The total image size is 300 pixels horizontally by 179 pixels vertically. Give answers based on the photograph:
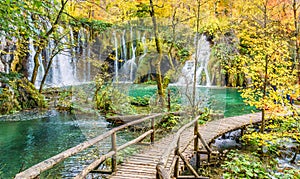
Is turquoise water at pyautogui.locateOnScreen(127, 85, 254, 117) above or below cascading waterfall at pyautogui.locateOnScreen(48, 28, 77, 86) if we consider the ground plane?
below

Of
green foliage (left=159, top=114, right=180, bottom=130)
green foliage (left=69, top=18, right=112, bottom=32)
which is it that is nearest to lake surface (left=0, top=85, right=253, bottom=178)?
green foliage (left=159, top=114, right=180, bottom=130)

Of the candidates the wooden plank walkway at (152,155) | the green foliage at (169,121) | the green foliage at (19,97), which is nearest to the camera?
the wooden plank walkway at (152,155)

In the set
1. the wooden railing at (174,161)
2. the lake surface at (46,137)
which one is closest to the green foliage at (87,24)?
the wooden railing at (174,161)

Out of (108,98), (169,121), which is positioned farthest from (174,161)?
(108,98)

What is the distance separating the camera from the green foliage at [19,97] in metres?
9.72

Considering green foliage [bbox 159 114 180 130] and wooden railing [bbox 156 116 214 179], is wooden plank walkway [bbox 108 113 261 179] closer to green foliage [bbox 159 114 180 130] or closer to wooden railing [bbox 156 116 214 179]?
wooden railing [bbox 156 116 214 179]

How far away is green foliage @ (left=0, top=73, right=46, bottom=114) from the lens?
972 centimetres

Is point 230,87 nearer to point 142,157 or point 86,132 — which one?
point 86,132

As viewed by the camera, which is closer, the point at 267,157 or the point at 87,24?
the point at 87,24

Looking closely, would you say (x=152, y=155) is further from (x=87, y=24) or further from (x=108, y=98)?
(x=108, y=98)

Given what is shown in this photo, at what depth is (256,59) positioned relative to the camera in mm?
6633

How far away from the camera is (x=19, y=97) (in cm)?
1052

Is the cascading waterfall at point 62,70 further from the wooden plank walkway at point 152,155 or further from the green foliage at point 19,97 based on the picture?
the wooden plank walkway at point 152,155

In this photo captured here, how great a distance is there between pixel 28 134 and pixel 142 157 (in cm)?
482
